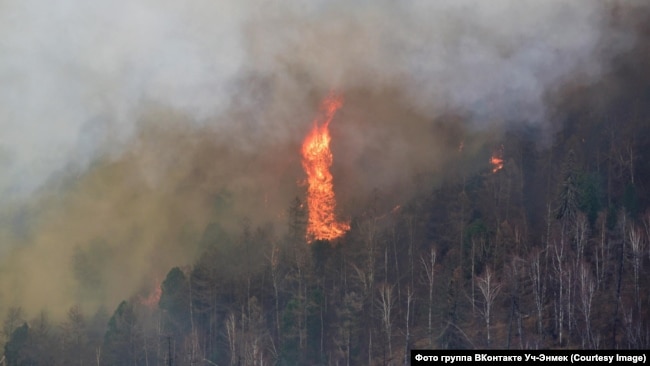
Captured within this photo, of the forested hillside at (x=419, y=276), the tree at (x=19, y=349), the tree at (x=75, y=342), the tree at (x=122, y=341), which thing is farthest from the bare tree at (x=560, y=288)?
the tree at (x=19, y=349)

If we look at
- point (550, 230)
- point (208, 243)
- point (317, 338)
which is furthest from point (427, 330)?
point (208, 243)

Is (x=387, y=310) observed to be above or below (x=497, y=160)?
below

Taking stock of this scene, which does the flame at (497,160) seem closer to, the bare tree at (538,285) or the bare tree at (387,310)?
the bare tree at (538,285)

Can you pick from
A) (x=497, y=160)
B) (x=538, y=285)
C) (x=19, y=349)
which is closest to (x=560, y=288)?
(x=538, y=285)

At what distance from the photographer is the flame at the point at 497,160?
117637 mm

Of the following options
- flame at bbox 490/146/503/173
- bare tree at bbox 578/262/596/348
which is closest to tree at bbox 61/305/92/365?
bare tree at bbox 578/262/596/348

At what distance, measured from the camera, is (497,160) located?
11975 cm

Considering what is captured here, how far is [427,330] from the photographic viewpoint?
87.0 meters

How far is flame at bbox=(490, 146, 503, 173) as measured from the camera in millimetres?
117637

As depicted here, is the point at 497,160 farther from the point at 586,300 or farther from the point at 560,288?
the point at 586,300

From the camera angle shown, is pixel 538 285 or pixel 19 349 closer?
pixel 538 285

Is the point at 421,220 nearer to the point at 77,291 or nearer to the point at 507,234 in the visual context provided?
the point at 507,234

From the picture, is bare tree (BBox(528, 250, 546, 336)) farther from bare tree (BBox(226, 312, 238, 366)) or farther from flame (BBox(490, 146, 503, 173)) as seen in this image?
bare tree (BBox(226, 312, 238, 366))

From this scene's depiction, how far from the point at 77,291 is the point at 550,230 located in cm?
8159
